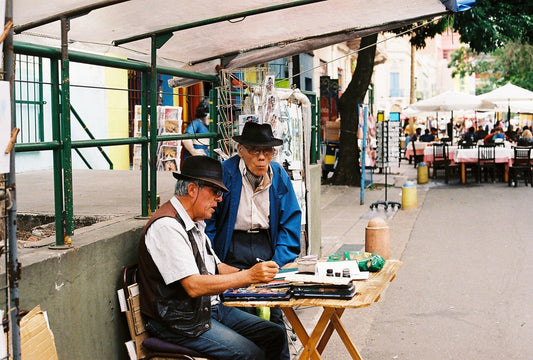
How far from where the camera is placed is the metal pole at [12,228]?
230cm

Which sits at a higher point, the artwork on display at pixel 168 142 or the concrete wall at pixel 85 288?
the artwork on display at pixel 168 142

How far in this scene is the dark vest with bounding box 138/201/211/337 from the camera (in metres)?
3.82

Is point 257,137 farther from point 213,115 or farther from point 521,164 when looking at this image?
point 521,164

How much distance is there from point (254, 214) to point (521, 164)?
51.4ft

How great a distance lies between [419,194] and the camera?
698 inches

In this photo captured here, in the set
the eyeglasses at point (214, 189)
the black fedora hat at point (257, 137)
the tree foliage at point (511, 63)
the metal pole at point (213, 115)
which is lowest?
the eyeglasses at point (214, 189)

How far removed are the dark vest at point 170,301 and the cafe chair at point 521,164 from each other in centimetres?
1616

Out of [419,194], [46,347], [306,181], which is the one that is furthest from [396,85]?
[46,347]

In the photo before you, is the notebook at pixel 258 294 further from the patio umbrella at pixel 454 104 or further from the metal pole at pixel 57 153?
the patio umbrella at pixel 454 104

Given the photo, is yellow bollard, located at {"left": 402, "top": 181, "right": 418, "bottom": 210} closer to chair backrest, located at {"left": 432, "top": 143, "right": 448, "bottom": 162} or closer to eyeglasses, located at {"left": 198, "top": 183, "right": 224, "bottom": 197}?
chair backrest, located at {"left": 432, "top": 143, "right": 448, "bottom": 162}

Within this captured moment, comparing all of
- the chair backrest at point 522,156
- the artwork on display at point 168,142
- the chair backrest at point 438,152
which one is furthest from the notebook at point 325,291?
the chair backrest at point 438,152

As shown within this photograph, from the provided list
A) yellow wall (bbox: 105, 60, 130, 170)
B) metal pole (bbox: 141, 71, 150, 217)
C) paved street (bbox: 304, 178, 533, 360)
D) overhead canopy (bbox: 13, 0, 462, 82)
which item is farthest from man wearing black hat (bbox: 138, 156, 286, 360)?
yellow wall (bbox: 105, 60, 130, 170)

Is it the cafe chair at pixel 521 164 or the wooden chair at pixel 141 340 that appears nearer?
the wooden chair at pixel 141 340

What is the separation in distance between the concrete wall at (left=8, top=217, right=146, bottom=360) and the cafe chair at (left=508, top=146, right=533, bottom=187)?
15.9 metres
